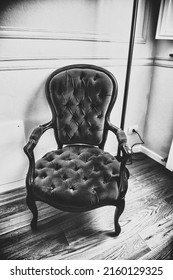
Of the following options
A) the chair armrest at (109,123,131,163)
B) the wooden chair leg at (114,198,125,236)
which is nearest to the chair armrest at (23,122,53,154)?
the chair armrest at (109,123,131,163)

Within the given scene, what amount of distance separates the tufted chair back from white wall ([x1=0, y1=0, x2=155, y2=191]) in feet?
0.55

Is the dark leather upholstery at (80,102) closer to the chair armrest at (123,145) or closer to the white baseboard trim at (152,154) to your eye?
the chair armrest at (123,145)

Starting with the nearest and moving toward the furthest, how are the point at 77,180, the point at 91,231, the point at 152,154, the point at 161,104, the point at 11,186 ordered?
the point at 77,180 < the point at 91,231 < the point at 11,186 < the point at 161,104 < the point at 152,154

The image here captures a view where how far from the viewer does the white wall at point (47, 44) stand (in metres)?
1.15

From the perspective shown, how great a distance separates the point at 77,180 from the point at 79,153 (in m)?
0.25

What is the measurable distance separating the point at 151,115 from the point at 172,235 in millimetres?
1070

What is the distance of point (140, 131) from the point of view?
6.48 feet

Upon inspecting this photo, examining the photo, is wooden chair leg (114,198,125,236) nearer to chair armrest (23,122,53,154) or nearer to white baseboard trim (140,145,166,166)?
chair armrest (23,122,53,154)

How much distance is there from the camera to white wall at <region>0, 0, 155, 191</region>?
1.15 meters

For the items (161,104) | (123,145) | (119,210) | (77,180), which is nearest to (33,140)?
(77,180)

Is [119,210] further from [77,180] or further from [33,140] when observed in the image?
[33,140]

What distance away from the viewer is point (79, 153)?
48.3 inches
